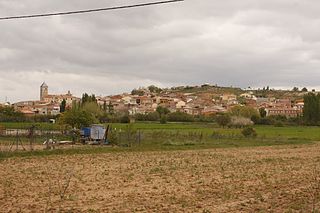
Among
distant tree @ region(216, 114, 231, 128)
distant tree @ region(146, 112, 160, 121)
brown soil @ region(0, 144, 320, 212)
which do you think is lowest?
brown soil @ region(0, 144, 320, 212)

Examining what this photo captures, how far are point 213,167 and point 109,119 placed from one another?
75.9m

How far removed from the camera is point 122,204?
1326 centimetres

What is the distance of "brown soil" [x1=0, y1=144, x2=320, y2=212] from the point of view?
12.9 m

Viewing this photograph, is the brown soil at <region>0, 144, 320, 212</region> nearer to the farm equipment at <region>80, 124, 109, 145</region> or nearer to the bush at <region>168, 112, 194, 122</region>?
the farm equipment at <region>80, 124, 109, 145</region>

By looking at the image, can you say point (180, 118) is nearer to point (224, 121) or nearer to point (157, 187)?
point (224, 121)

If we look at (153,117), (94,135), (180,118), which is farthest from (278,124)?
(94,135)

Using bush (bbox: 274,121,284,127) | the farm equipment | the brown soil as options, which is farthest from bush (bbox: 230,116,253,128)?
the brown soil

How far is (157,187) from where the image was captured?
1680 cm

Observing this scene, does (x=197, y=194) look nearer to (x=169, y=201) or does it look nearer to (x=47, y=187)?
(x=169, y=201)

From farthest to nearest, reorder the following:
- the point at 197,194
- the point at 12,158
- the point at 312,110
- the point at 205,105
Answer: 1. the point at 205,105
2. the point at 312,110
3. the point at 12,158
4. the point at 197,194

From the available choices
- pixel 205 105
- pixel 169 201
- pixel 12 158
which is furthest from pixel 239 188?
pixel 205 105

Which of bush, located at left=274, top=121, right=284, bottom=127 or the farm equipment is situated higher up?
bush, located at left=274, top=121, right=284, bottom=127

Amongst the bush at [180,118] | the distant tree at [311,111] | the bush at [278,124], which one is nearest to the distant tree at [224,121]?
the bush at [278,124]

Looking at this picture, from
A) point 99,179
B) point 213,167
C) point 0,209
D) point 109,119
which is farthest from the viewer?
point 109,119
